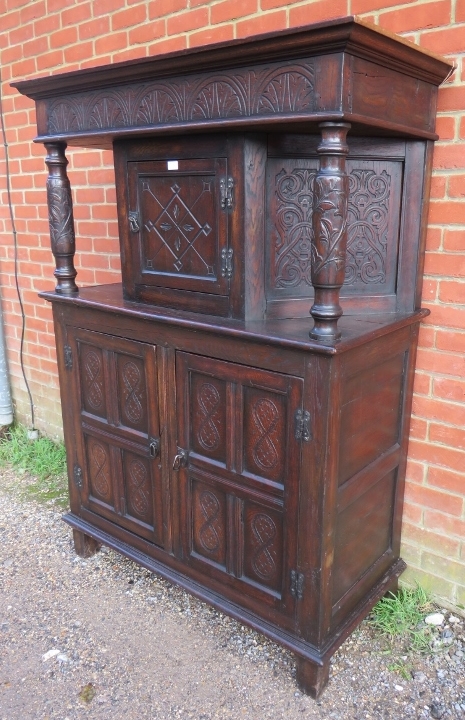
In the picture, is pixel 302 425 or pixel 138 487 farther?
pixel 138 487

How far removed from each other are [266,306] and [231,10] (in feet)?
4.35

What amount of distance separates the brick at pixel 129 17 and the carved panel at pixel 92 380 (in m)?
1.58

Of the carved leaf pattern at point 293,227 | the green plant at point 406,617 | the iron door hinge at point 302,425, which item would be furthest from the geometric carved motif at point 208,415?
the green plant at point 406,617

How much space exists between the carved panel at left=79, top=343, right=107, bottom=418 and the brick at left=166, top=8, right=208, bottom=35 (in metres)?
1.46

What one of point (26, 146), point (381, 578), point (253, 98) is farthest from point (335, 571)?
point (26, 146)

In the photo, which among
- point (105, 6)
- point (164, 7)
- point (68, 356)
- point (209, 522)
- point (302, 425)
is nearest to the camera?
point (302, 425)

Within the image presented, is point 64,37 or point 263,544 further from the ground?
point 64,37

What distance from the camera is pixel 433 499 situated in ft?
7.23

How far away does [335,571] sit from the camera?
6.16 feet

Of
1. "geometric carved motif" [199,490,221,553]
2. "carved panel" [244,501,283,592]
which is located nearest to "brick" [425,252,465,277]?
"carved panel" [244,501,283,592]

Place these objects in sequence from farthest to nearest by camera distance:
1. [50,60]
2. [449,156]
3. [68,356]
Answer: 1. [50,60]
2. [68,356]
3. [449,156]

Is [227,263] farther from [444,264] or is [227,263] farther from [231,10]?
[231,10]

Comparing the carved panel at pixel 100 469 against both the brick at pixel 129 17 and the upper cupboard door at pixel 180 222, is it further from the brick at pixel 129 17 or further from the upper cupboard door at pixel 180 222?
the brick at pixel 129 17

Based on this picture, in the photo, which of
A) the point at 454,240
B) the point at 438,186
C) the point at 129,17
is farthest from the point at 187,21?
the point at 454,240
